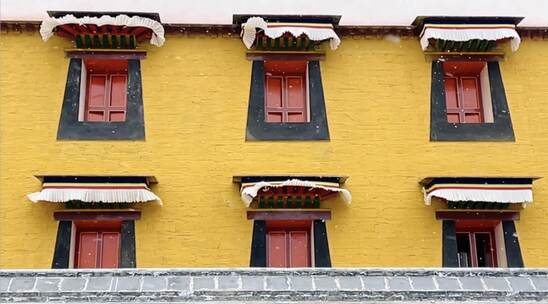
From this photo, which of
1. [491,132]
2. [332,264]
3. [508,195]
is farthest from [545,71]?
[332,264]

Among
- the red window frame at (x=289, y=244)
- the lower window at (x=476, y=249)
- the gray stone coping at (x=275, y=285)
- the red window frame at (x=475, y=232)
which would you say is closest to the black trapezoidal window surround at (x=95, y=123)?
the red window frame at (x=289, y=244)

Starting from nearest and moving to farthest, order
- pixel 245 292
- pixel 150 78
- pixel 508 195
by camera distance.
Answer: pixel 245 292
pixel 508 195
pixel 150 78

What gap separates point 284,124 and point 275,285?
5393mm

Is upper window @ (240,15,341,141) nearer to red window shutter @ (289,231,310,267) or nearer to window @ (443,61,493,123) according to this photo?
red window shutter @ (289,231,310,267)

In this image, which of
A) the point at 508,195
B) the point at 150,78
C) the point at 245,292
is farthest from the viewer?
the point at 150,78

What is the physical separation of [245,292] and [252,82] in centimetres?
611

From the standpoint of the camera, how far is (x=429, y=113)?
629 inches

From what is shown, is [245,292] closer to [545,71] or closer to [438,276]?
[438,276]

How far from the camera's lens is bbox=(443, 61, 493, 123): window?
16.2m

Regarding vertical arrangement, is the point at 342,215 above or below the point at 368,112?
below

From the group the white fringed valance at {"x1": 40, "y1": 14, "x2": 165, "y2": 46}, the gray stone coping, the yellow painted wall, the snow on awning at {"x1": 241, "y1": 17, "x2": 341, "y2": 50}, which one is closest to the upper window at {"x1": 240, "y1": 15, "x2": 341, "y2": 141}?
the snow on awning at {"x1": 241, "y1": 17, "x2": 341, "y2": 50}

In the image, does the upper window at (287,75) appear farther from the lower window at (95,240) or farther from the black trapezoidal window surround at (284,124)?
the lower window at (95,240)

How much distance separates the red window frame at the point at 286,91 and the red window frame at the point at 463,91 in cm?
263

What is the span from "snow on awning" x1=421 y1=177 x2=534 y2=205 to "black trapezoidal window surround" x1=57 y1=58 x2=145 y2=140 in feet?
17.2
